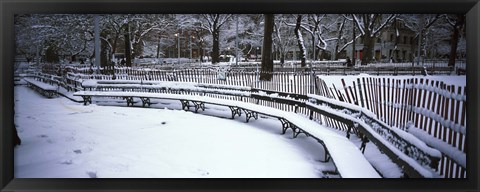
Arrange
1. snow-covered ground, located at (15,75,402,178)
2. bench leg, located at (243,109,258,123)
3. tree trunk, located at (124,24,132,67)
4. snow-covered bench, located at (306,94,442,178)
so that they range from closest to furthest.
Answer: snow-covered bench, located at (306,94,442,178) → snow-covered ground, located at (15,75,402,178) → bench leg, located at (243,109,258,123) → tree trunk, located at (124,24,132,67)

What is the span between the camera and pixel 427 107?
352 centimetres

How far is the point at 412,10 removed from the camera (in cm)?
358

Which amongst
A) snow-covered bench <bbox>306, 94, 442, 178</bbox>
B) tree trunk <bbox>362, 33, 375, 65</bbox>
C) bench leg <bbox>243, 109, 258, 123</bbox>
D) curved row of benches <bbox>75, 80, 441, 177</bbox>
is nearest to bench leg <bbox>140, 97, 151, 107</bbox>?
curved row of benches <bbox>75, 80, 441, 177</bbox>

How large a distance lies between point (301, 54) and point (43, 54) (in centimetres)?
722

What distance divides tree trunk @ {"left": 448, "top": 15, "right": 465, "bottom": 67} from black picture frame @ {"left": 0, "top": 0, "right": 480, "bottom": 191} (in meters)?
0.12

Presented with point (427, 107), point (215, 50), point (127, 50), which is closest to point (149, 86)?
point (127, 50)

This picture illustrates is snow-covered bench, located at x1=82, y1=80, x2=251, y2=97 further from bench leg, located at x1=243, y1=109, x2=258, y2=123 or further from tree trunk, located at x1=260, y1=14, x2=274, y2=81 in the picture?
bench leg, located at x1=243, y1=109, x2=258, y2=123

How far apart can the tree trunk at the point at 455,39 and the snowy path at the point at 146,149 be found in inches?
76.0

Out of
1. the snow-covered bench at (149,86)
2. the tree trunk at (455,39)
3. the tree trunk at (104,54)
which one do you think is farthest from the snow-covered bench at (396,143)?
the tree trunk at (104,54)

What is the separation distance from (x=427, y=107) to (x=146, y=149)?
335 centimetres

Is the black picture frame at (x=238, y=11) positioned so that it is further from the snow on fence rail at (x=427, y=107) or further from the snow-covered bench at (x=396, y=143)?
the snow-covered bench at (x=396, y=143)

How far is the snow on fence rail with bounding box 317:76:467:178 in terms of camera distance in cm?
327

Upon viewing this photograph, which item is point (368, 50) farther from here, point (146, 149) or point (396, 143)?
point (146, 149)
